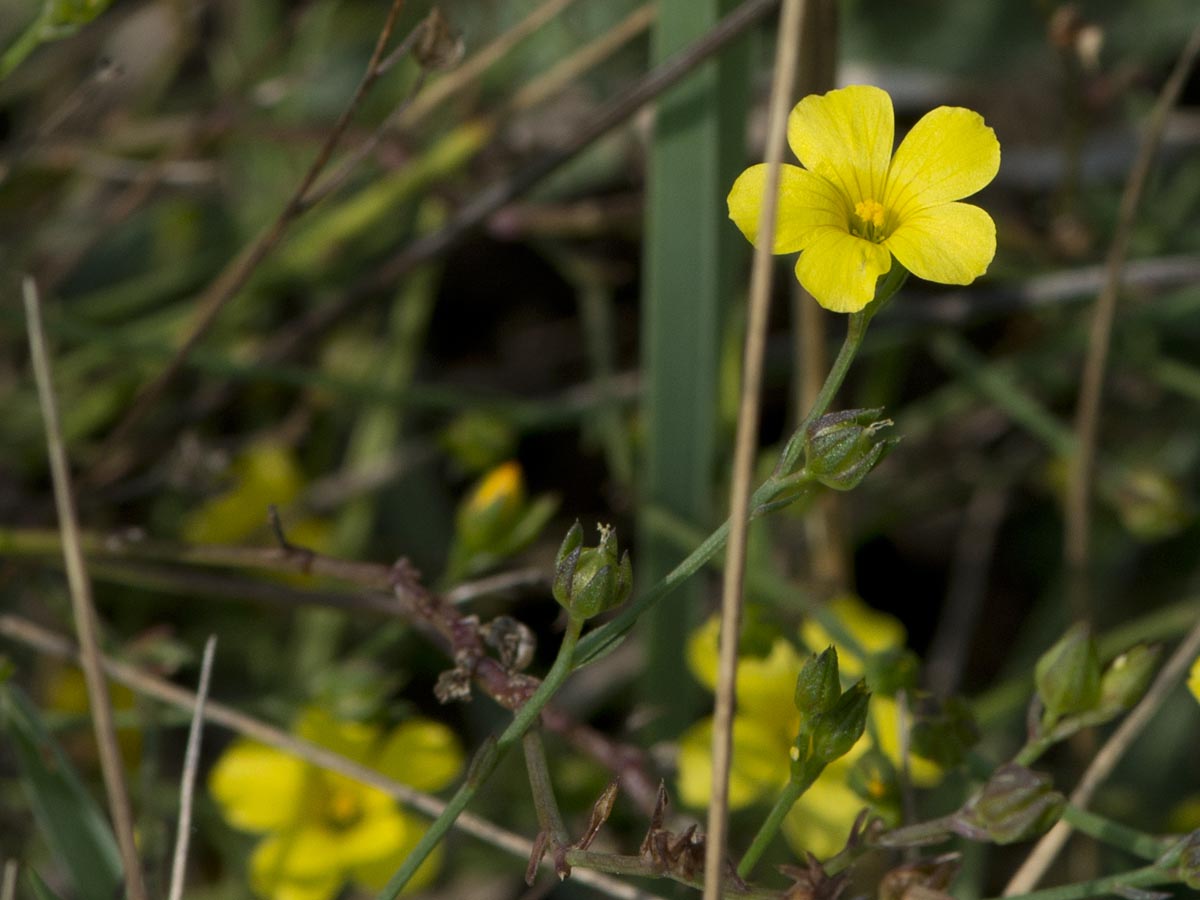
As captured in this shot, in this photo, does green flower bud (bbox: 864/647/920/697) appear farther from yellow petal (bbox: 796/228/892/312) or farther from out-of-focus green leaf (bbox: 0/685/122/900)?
out-of-focus green leaf (bbox: 0/685/122/900)

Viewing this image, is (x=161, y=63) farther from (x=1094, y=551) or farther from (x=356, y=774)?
(x=1094, y=551)

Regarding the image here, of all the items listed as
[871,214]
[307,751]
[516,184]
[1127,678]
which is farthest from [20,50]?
[1127,678]

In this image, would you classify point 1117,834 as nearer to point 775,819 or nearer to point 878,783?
point 878,783

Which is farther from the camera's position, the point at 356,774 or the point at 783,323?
the point at 783,323

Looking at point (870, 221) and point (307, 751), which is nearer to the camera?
point (870, 221)

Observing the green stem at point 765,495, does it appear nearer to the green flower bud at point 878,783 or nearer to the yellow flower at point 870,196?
the yellow flower at point 870,196

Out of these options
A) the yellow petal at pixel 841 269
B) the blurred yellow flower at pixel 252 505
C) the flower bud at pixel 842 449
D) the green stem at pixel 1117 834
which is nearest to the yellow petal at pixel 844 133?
the yellow petal at pixel 841 269

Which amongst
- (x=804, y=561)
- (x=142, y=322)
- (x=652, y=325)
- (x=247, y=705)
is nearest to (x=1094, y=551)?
(x=804, y=561)
